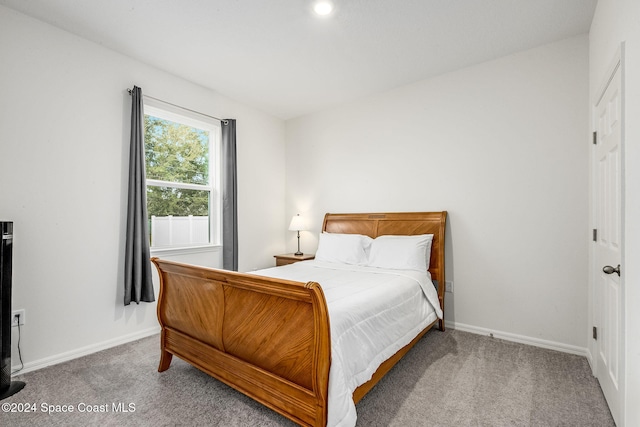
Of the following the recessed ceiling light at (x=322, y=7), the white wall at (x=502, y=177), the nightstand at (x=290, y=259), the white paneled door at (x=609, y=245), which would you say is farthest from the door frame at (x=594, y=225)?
the nightstand at (x=290, y=259)

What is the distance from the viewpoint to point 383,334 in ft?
6.52

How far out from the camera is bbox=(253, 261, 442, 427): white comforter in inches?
58.1

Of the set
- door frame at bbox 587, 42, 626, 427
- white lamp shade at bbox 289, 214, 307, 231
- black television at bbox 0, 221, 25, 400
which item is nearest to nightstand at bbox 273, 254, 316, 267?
white lamp shade at bbox 289, 214, 307, 231

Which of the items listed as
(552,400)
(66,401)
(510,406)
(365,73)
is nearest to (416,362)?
(510,406)

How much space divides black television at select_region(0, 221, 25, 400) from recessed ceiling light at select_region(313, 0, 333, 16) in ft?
8.41

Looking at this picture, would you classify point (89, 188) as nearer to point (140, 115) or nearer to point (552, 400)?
point (140, 115)

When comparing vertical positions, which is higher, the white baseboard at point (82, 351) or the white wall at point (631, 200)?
the white wall at point (631, 200)

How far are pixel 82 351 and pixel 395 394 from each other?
2.52 m

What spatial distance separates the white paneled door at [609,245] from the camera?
167 cm

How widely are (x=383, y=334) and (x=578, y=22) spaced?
9.23 feet

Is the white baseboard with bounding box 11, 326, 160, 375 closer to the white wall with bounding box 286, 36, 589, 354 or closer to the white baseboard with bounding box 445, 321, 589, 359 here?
the white wall with bounding box 286, 36, 589, 354

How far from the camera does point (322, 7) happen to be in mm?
2258

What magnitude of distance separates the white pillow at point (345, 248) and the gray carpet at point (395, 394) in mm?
1097

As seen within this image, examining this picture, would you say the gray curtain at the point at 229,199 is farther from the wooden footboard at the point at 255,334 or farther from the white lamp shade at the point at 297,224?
the wooden footboard at the point at 255,334
